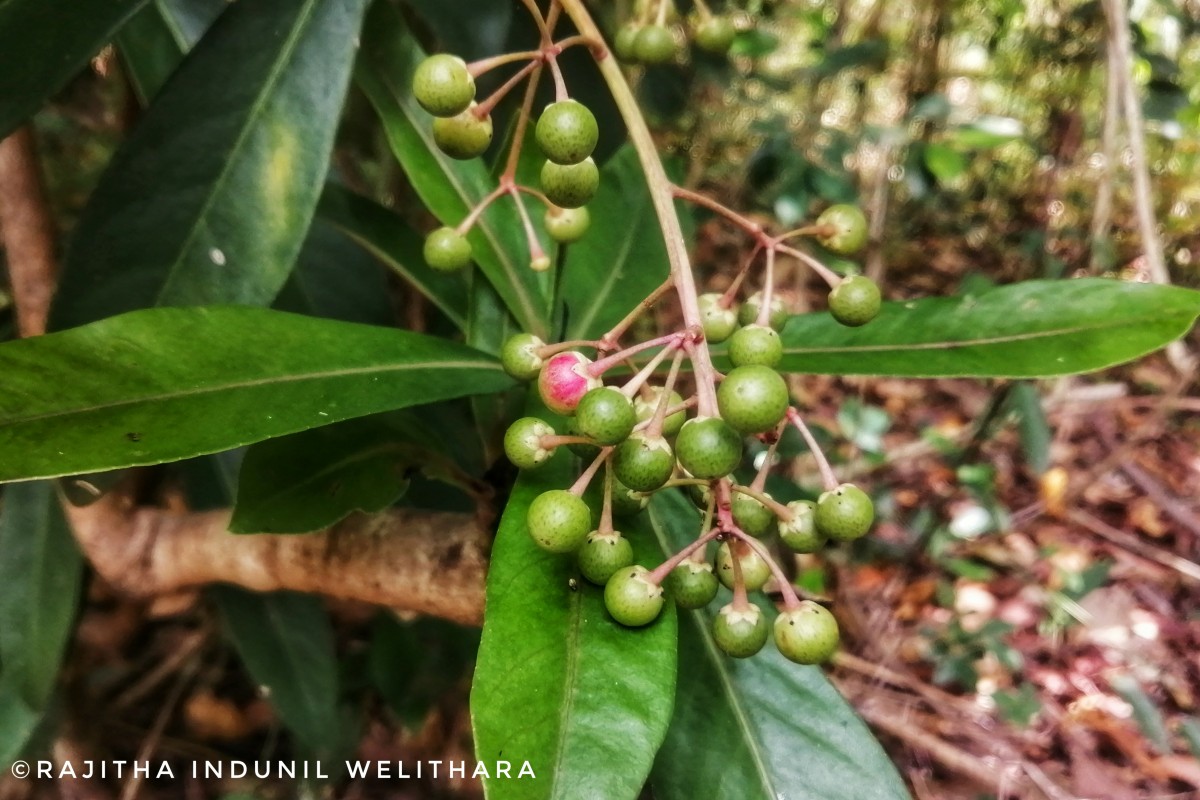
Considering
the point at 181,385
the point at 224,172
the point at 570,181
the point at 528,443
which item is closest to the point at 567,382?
the point at 528,443

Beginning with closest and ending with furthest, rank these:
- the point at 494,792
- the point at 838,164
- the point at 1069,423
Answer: the point at 494,792
the point at 838,164
the point at 1069,423

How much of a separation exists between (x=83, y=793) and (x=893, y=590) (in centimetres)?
190

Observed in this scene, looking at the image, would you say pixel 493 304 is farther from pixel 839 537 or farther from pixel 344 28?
pixel 839 537

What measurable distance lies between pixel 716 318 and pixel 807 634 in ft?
0.93

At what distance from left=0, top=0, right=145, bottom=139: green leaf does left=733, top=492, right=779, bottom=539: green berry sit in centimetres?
66

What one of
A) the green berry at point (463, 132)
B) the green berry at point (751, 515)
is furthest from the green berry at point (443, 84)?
the green berry at point (751, 515)

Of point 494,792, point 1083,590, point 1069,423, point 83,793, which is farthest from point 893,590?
point 494,792

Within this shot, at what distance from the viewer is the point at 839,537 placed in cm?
64

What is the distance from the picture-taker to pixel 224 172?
2.63 feet

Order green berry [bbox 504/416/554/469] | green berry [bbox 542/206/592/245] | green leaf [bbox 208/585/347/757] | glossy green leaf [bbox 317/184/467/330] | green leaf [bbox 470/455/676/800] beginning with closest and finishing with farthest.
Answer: green leaf [bbox 470/455/676/800]
green berry [bbox 504/416/554/469]
green berry [bbox 542/206/592/245]
glossy green leaf [bbox 317/184/467/330]
green leaf [bbox 208/585/347/757]

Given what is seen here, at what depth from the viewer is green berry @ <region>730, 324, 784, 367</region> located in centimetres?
64

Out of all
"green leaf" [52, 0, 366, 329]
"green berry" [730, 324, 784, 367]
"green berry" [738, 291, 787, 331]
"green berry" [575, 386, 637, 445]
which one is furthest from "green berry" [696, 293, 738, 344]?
"green leaf" [52, 0, 366, 329]

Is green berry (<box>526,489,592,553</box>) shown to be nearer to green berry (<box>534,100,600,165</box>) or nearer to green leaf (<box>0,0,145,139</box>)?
green berry (<box>534,100,600,165</box>)

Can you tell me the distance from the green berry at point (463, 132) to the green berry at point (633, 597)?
14.8 inches
